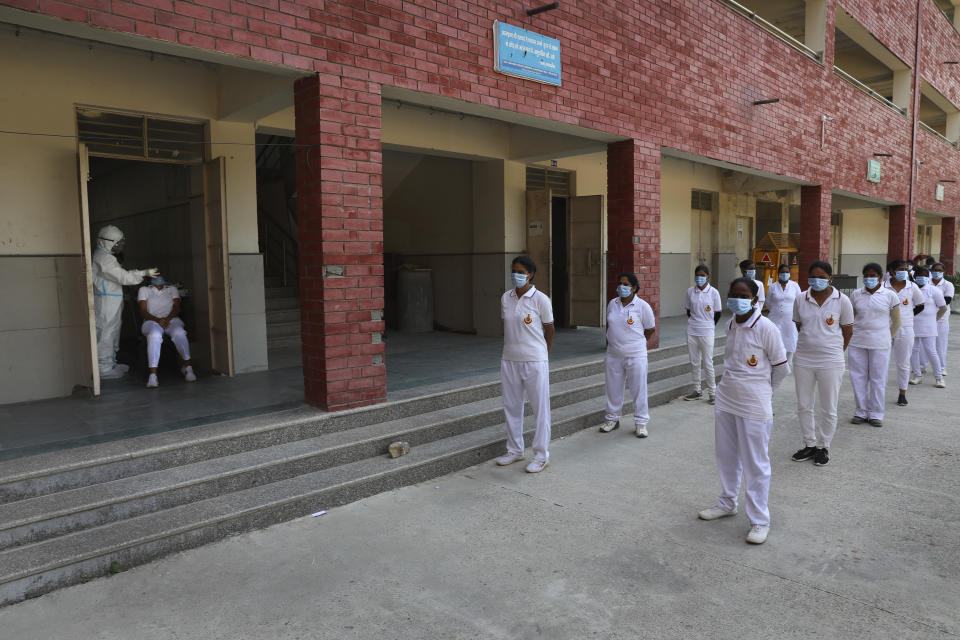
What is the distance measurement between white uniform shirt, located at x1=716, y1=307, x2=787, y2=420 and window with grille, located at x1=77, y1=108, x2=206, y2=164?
5797 millimetres

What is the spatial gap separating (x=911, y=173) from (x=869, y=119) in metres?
3.42

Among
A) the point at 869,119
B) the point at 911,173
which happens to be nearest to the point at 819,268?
the point at 869,119

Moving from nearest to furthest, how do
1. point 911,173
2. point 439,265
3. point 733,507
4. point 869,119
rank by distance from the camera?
point 733,507, point 439,265, point 869,119, point 911,173

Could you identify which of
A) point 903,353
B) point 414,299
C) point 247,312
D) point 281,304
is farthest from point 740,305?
point 414,299

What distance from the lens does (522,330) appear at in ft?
17.8

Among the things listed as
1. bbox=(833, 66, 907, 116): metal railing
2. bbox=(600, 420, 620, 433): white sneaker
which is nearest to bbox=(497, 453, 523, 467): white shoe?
bbox=(600, 420, 620, 433): white sneaker

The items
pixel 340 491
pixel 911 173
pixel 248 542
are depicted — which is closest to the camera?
pixel 248 542

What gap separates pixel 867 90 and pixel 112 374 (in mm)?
15935

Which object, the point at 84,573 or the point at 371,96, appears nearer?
the point at 84,573

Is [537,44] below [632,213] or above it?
above

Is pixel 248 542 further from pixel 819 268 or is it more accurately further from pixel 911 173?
pixel 911 173

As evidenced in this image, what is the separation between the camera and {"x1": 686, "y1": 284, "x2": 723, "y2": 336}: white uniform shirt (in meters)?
7.71

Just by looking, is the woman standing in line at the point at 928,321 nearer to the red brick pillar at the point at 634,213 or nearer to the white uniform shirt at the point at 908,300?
the white uniform shirt at the point at 908,300

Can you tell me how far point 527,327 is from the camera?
540 centimetres
